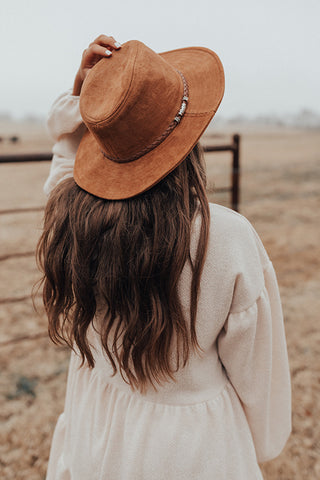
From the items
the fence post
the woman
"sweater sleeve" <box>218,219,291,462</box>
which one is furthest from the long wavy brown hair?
the fence post

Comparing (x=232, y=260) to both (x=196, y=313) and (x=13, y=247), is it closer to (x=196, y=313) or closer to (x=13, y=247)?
(x=196, y=313)

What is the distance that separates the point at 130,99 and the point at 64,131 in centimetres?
42

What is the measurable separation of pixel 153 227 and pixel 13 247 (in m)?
4.59

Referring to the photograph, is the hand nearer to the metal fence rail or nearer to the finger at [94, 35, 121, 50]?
the finger at [94, 35, 121, 50]

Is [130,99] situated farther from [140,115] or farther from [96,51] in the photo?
[96,51]

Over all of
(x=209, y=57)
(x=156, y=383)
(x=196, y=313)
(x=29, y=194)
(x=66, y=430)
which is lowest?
(x=29, y=194)

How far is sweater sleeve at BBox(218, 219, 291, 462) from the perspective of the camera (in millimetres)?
830

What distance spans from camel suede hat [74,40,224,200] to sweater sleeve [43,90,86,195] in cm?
25

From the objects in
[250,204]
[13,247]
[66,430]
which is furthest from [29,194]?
[66,430]

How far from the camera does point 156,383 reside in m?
0.90

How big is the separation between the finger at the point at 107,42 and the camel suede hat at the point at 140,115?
21 mm

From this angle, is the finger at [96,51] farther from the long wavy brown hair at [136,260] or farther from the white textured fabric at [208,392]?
the long wavy brown hair at [136,260]

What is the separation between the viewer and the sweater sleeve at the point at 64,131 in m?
1.00

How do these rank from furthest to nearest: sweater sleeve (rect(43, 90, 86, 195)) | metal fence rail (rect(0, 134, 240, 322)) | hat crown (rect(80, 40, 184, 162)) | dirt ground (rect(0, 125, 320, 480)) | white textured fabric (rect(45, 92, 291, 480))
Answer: metal fence rail (rect(0, 134, 240, 322)) < dirt ground (rect(0, 125, 320, 480)) < sweater sleeve (rect(43, 90, 86, 195)) < white textured fabric (rect(45, 92, 291, 480)) < hat crown (rect(80, 40, 184, 162))
